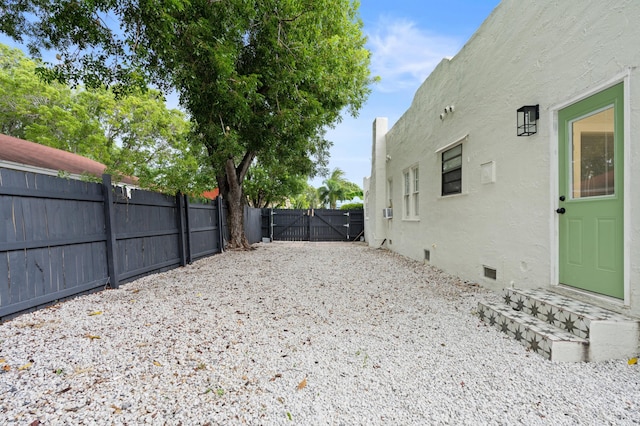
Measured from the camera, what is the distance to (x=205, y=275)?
6.04 m

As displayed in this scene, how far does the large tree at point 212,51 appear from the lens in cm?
462

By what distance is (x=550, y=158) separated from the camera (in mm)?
3322

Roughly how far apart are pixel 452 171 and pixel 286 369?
495 centimetres

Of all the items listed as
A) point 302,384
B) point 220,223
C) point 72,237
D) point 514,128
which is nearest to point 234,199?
point 220,223

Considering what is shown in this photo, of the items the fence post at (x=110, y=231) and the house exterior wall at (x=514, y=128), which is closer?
the house exterior wall at (x=514, y=128)

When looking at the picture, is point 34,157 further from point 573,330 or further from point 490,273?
point 573,330

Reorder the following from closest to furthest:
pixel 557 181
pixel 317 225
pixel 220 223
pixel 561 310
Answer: pixel 561 310
pixel 557 181
pixel 220 223
pixel 317 225

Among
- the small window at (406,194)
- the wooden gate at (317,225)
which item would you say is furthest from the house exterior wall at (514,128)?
the wooden gate at (317,225)

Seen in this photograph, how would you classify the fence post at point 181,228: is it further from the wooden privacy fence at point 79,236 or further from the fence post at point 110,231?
the fence post at point 110,231

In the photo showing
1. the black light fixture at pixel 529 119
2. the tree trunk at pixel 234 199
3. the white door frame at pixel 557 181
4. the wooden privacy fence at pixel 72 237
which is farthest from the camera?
the tree trunk at pixel 234 199

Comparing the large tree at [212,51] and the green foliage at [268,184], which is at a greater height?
the large tree at [212,51]

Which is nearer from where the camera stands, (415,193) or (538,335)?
(538,335)

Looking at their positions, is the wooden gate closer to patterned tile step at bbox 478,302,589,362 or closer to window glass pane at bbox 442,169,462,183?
window glass pane at bbox 442,169,462,183

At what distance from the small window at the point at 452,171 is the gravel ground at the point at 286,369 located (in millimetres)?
2369
